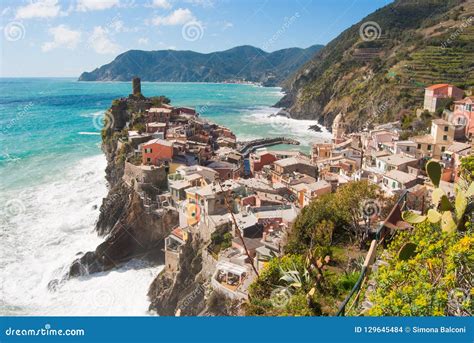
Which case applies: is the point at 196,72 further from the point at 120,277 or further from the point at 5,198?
the point at 120,277

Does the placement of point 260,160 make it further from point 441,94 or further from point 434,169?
point 434,169

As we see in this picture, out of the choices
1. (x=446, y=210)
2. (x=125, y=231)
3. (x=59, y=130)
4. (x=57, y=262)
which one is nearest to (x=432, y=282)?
(x=446, y=210)

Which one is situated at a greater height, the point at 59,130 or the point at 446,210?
the point at 446,210

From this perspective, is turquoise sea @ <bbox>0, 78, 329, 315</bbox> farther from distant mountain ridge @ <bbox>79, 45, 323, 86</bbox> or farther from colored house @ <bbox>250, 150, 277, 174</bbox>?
distant mountain ridge @ <bbox>79, 45, 323, 86</bbox>

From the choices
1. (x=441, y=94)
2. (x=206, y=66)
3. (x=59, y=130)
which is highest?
(x=206, y=66)

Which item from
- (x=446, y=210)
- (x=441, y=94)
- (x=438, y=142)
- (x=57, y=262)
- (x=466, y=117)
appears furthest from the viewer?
(x=441, y=94)

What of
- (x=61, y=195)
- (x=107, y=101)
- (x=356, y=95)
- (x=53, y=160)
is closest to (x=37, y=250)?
(x=61, y=195)
